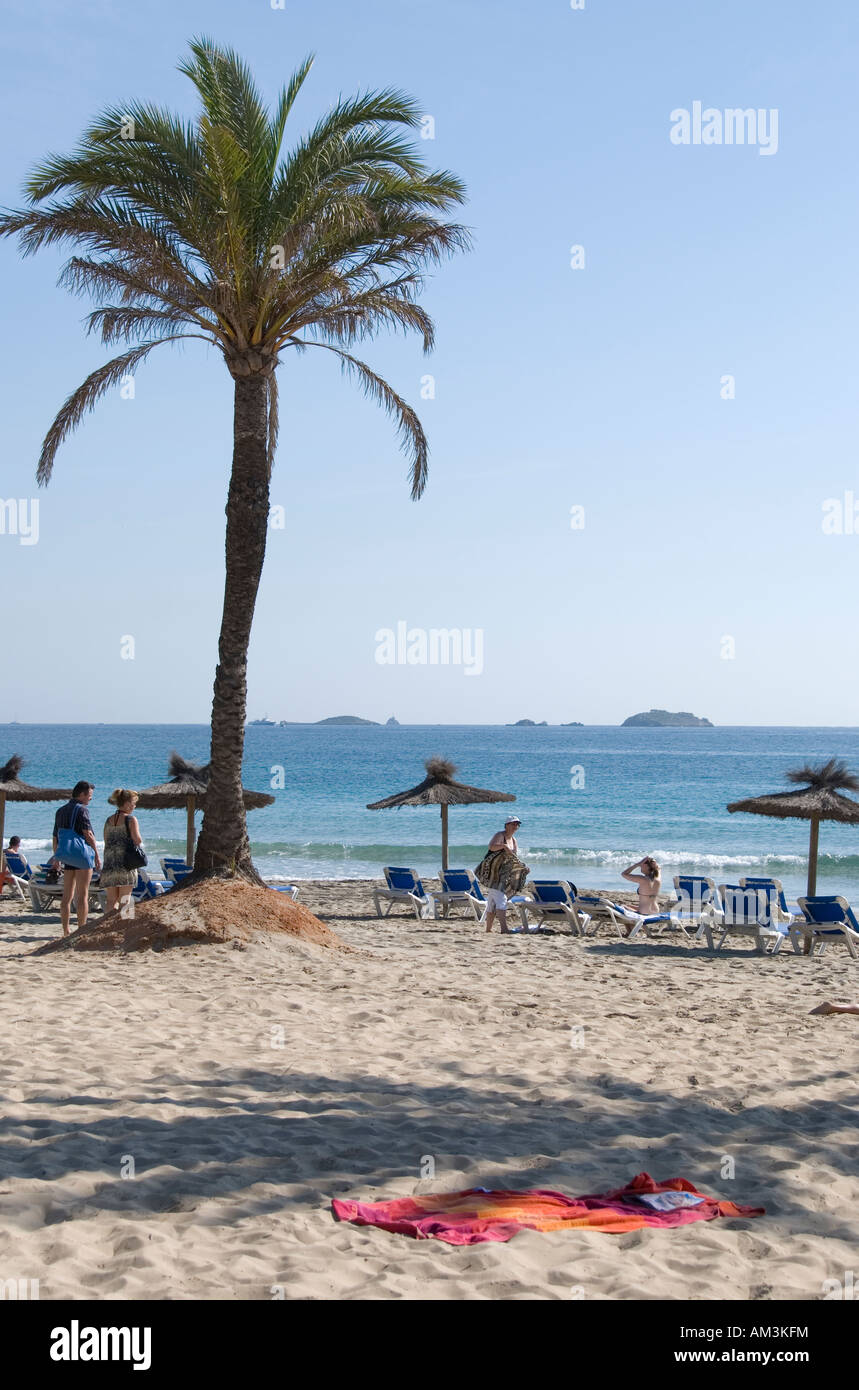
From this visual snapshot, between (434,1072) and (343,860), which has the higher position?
(434,1072)

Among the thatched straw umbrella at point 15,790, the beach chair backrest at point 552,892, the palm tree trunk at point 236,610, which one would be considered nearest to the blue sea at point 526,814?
the thatched straw umbrella at point 15,790

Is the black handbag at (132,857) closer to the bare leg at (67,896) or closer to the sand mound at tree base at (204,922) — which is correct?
the sand mound at tree base at (204,922)

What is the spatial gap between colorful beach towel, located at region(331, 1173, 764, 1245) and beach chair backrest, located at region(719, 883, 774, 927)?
887cm

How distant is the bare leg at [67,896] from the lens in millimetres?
10922

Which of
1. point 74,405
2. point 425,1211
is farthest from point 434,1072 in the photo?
point 74,405

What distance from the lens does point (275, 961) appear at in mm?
9398

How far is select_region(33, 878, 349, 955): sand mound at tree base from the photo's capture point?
9.82 m

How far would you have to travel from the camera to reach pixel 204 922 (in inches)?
392

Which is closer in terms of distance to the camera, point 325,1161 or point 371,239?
point 325,1161

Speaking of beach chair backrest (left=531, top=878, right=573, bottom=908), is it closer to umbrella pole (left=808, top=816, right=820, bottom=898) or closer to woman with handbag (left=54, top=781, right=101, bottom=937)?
umbrella pole (left=808, top=816, right=820, bottom=898)

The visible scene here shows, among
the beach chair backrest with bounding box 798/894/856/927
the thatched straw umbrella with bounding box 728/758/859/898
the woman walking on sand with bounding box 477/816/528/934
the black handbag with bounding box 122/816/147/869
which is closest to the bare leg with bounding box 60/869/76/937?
the black handbag with bounding box 122/816/147/869

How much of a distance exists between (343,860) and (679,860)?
33.6 feet

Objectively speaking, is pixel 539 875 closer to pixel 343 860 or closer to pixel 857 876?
pixel 343 860

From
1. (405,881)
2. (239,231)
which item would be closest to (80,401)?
(239,231)
